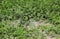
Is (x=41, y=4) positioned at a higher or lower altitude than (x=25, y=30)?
higher

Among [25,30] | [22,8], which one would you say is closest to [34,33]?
[25,30]

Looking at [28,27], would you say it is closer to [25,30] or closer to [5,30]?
[25,30]

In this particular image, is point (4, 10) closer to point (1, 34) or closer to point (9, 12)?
point (9, 12)

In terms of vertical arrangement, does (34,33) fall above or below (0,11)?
below

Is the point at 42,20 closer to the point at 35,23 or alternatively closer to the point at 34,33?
the point at 35,23

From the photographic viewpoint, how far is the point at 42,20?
5.26m

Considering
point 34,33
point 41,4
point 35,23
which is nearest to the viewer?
point 34,33

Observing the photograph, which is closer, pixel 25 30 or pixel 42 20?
pixel 25 30

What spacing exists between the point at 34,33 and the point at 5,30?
657 mm

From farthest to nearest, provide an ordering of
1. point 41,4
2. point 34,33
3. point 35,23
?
1. point 41,4
2. point 35,23
3. point 34,33

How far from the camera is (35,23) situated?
514 cm

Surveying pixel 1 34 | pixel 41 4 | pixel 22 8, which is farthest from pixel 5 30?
pixel 41 4

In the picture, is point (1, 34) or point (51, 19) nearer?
point (1, 34)

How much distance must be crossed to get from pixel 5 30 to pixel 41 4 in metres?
1.21
